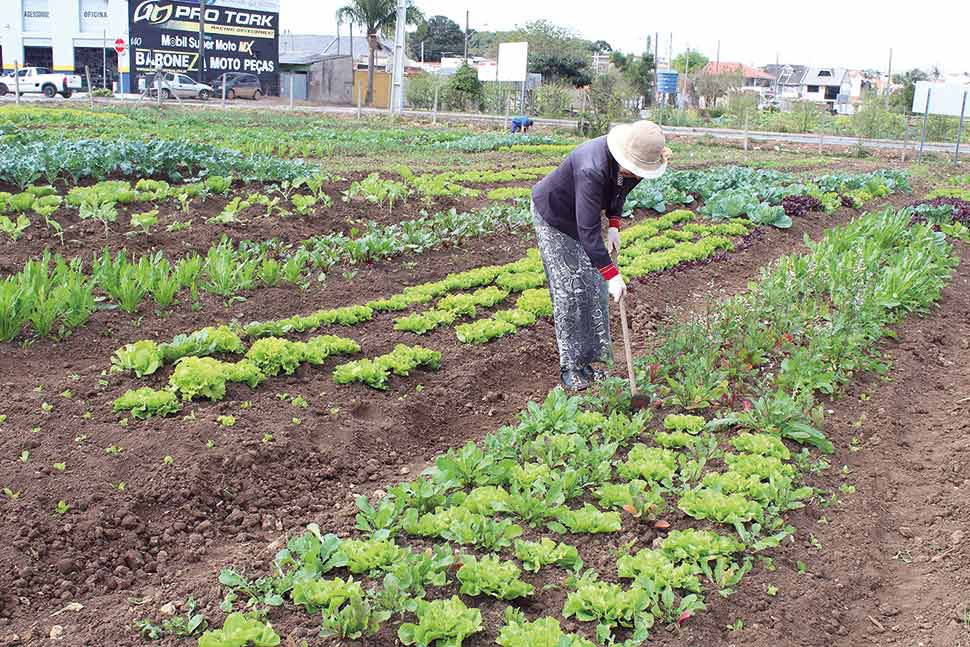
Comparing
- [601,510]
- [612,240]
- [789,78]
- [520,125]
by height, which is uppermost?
[789,78]

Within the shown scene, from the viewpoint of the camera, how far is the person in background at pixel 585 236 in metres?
5.76

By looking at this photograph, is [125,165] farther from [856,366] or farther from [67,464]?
[856,366]

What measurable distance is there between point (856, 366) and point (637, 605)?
371cm

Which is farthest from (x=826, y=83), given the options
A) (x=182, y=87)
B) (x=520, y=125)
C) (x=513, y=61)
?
(x=520, y=125)

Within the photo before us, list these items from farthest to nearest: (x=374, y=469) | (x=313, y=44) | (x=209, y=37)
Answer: (x=313, y=44), (x=209, y=37), (x=374, y=469)

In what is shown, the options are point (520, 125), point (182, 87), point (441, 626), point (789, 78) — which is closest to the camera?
point (441, 626)

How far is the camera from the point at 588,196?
5840 millimetres

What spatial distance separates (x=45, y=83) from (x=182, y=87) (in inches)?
228

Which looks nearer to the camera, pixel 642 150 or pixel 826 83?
pixel 642 150

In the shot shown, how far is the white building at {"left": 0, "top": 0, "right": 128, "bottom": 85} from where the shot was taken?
49531 mm

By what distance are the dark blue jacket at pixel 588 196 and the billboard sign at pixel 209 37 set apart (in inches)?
1616

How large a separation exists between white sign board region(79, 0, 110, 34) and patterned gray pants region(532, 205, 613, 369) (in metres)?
50.2

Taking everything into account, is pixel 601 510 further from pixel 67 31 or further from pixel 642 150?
pixel 67 31

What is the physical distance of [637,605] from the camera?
3.87 meters
